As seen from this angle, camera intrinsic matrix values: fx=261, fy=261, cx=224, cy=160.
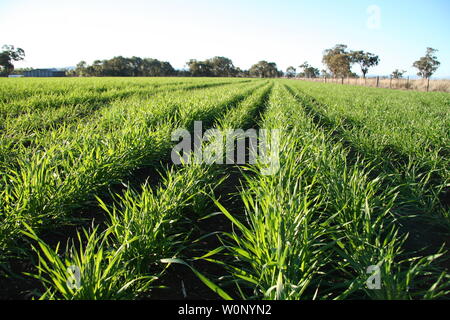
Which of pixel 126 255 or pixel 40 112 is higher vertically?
pixel 40 112

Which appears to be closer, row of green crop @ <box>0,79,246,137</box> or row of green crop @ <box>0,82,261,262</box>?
row of green crop @ <box>0,82,261,262</box>

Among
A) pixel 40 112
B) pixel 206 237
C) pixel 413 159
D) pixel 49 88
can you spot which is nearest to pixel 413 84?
pixel 413 159

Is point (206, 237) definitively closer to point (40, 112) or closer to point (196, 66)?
point (40, 112)

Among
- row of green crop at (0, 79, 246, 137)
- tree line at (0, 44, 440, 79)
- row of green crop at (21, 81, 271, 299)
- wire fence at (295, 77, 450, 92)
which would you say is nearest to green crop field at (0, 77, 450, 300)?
row of green crop at (21, 81, 271, 299)

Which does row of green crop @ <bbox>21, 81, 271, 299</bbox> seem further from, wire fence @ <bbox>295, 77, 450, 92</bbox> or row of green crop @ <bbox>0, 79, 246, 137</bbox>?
wire fence @ <bbox>295, 77, 450, 92</bbox>

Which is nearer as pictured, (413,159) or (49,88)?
(413,159)

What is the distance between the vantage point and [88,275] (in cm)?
112

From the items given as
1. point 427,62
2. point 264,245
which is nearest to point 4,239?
point 264,245

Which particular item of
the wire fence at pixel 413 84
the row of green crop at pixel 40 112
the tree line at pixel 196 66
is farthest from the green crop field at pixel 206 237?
the tree line at pixel 196 66

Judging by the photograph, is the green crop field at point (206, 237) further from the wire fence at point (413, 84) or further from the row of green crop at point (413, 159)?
the wire fence at point (413, 84)

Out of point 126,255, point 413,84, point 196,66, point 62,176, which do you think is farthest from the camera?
point 196,66

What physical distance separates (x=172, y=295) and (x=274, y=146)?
172 centimetres
